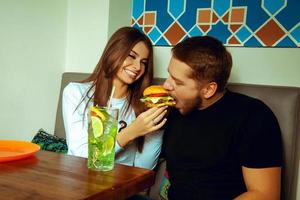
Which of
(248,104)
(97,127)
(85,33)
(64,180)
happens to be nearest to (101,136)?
(97,127)

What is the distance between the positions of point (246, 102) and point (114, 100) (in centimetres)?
65

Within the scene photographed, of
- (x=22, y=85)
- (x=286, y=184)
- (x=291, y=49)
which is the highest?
(x=291, y=49)

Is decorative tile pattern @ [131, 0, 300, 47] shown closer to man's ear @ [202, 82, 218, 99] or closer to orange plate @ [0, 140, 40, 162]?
man's ear @ [202, 82, 218, 99]

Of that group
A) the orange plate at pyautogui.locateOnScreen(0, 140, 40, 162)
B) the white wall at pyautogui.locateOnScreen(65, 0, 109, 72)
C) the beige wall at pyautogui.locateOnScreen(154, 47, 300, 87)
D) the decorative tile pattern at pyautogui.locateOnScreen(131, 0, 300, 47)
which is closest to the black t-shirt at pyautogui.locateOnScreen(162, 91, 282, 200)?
the beige wall at pyautogui.locateOnScreen(154, 47, 300, 87)

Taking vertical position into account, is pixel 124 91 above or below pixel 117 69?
below

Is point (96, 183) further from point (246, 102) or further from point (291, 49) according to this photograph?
point (291, 49)

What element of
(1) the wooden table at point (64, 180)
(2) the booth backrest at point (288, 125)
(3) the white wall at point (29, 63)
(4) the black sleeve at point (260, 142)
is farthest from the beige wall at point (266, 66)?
(3) the white wall at point (29, 63)

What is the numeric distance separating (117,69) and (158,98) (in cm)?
33

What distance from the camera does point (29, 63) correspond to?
214cm

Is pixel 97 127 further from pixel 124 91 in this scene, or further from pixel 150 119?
pixel 124 91

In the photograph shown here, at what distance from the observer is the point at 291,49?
1.60 meters

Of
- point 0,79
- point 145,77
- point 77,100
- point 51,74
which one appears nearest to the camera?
point 77,100

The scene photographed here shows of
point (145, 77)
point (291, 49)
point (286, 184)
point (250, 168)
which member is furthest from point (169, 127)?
point (291, 49)

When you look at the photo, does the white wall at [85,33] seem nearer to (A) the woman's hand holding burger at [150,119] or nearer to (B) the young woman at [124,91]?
(B) the young woman at [124,91]
